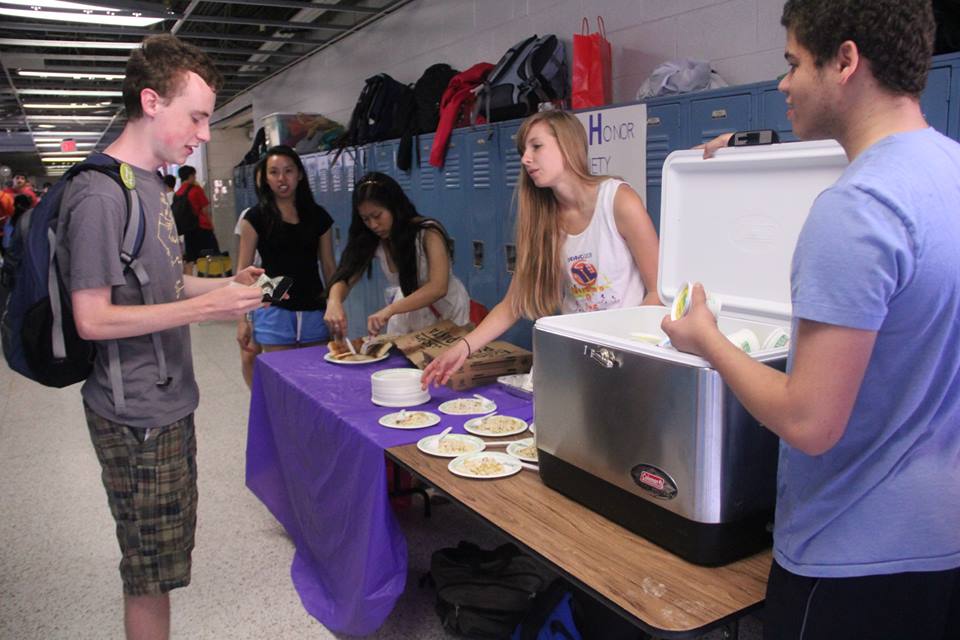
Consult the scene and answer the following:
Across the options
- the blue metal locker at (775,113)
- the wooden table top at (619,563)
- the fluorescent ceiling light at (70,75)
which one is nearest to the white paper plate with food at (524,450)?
the wooden table top at (619,563)

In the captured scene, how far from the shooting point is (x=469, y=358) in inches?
91.6

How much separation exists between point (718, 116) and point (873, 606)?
221 cm

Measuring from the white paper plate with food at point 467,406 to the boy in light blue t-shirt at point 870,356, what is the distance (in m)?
1.18

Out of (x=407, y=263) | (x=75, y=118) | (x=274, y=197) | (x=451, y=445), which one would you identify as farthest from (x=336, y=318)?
(x=75, y=118)

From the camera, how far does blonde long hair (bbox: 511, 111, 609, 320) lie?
2098 mm

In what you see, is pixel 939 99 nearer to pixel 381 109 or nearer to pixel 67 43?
pixel 381 109

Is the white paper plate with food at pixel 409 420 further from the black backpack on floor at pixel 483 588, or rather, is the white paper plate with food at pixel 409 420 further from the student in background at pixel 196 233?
the student in background at pixel 196 233

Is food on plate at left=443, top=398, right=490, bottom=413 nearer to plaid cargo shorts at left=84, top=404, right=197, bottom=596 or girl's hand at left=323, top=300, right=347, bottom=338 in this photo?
plaid cargo shorts at left=84, top=404, right=197, bottom=596

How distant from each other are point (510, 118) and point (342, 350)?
1675 mm

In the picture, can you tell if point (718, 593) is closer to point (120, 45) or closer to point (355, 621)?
point (355, 621)

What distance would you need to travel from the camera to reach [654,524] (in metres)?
1.23

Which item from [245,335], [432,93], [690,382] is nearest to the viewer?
[690,382]

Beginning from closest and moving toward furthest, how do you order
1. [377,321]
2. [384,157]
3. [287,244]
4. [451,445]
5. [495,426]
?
[451,445], [495,426], [377,321], [287,244], [384,157]

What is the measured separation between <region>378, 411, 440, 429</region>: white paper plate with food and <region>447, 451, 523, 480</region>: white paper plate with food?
0.28m
